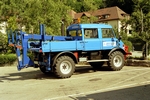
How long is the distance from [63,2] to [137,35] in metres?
8.38

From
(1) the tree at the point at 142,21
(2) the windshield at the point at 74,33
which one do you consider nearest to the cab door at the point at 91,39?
(2) the windshield at the point at 74,33

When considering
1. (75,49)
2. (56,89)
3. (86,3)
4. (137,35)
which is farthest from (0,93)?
(86,3)

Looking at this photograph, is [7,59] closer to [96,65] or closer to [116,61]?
[96,65]

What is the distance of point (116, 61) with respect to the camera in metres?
12.6

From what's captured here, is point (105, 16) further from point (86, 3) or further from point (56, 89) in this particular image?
point (56, 89)

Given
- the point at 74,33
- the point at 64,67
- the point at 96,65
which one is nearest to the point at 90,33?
the point at 74,33

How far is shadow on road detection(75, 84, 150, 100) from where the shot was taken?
6.99 m

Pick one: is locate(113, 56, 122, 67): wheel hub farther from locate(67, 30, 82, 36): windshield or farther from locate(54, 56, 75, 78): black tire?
locate(54, 56, 75, 78): black tire

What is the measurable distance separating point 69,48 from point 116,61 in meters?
3.18

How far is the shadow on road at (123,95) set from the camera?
699 centimetres

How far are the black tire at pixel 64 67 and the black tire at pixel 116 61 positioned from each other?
7.85 feet

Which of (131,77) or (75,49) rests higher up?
(75,49)

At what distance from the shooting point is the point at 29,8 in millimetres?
20172

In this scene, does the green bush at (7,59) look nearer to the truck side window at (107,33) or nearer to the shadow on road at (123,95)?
the truck side window at (107,33)
